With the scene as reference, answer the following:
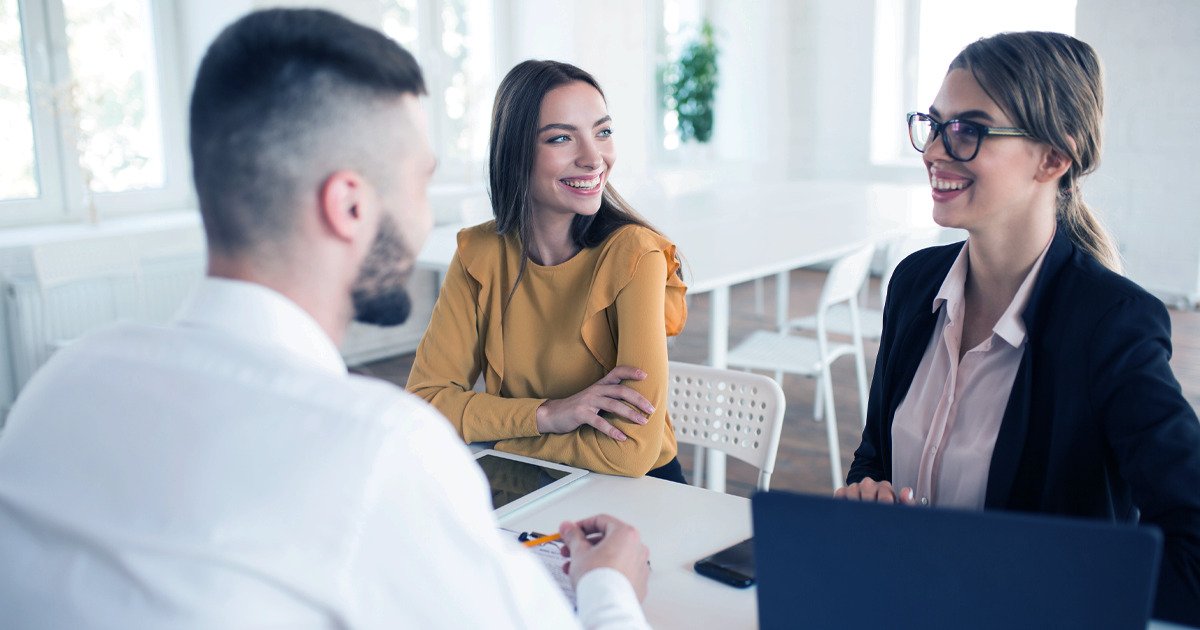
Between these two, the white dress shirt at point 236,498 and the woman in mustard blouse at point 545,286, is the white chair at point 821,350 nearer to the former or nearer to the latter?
the woman in mustard blouse at point 545,286

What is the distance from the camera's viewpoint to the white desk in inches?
47.6

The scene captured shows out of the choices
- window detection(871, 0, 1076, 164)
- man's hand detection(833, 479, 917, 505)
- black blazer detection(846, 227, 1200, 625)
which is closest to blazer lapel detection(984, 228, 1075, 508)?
black blazer detection(846, 227, 1200, 625)

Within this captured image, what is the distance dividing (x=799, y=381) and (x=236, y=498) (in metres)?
4.31

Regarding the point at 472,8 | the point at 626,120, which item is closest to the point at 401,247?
the point at 472,8

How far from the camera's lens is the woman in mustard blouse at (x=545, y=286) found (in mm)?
1827

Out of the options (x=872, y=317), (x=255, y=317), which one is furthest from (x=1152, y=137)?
(x=255, y=317)

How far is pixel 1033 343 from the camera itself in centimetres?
Result: 141

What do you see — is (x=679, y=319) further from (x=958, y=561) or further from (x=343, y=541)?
(x=343, y=541)

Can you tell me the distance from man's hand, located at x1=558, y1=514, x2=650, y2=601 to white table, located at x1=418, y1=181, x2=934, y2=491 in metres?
1.30

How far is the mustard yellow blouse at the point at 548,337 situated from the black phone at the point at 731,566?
0.37m

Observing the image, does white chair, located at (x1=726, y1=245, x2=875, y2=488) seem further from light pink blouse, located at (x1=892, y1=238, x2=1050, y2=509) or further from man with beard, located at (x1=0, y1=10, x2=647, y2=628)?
man with beard, located at (x1=0, y1=10, x2=647, y2=628)

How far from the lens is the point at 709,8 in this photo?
7625mm

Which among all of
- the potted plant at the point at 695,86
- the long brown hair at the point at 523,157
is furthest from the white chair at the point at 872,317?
the potted plant at the point at 695,86

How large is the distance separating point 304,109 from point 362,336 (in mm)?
4477
